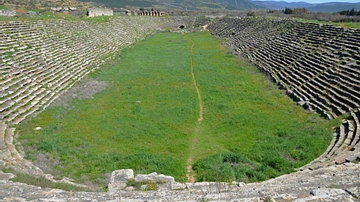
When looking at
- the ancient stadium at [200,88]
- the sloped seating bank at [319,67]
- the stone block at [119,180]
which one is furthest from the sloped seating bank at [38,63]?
the sloped seating bank at [319,67]

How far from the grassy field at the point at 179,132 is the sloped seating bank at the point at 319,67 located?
968 mm

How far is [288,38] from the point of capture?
3259 centimetres

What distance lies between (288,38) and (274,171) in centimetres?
2543

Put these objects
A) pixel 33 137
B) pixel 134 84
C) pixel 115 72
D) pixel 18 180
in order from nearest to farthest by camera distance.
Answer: pixel 18 180 < pixel 33 137 < pixel 134 84 < pixel 115 72

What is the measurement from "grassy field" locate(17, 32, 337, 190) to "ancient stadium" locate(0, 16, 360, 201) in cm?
51

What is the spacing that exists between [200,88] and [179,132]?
27.1ft

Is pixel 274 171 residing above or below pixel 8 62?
below

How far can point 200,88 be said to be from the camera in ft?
72.6

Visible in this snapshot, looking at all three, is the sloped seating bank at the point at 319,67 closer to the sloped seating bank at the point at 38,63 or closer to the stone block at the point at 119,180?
the stone block at the point at 119,180

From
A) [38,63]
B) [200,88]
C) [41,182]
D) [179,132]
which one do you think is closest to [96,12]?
[38,63]

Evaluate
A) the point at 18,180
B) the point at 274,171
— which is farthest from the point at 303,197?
the point at 18,180

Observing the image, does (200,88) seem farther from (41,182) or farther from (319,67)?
(41,182)

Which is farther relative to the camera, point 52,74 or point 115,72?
point 115,72

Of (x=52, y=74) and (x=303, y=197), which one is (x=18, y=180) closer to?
(x=303, y=197)
